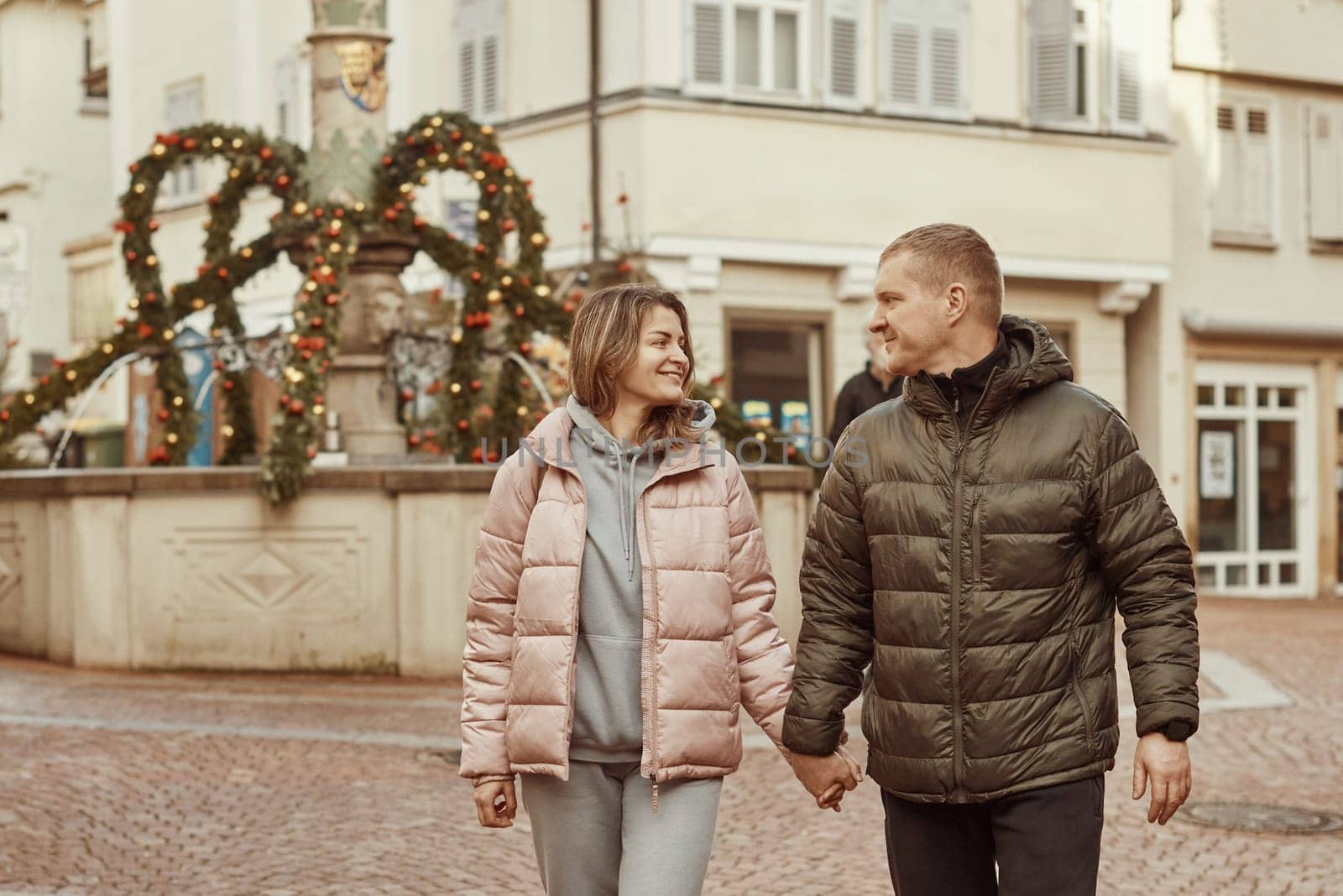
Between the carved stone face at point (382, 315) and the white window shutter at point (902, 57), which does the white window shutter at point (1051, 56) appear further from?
the carved stone face at point (382, 315)

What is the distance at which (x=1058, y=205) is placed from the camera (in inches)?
884

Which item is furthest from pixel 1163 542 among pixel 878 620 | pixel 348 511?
pixel 348 511

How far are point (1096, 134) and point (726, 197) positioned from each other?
4.62 meters

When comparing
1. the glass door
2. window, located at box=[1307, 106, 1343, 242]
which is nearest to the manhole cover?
the glass door

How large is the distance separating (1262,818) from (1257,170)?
17710 millimetres

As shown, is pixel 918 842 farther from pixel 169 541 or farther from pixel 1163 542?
pixel 169 541

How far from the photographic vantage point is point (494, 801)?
4270 millimetres

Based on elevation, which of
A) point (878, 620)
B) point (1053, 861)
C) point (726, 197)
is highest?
point (726, 197)

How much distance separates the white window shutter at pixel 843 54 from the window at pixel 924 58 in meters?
0.31

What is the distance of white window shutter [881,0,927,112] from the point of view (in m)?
21.7

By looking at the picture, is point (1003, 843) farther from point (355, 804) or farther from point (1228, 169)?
point (1228, 169)

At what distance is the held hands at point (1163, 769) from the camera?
384cm

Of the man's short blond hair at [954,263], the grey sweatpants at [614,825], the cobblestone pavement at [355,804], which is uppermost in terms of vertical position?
the man's short blond hair at [954,263]

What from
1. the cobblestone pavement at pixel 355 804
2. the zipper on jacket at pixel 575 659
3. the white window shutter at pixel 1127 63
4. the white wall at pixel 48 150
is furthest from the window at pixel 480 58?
the zipper on jacket at pixel 575 659
